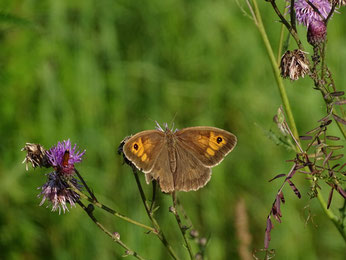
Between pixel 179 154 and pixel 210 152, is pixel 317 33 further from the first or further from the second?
pixel 179 154

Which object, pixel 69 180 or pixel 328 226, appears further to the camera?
pixel 328 226

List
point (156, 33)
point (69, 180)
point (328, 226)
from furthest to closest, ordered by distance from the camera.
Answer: point (156, 33) < point (328, 226) < point (69, 180)

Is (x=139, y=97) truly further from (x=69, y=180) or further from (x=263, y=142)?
(x=69, y=180)

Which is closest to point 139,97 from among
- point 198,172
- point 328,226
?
point 328,226

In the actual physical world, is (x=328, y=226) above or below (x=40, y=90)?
below

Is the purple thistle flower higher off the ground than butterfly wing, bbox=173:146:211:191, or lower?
higher

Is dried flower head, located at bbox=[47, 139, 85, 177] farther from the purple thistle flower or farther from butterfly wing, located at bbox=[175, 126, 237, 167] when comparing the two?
the purple thistle flower

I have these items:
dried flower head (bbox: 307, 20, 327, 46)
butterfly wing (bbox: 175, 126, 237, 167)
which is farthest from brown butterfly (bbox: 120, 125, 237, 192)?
dried flower head (bbox: 307, 20, 327, 46)
